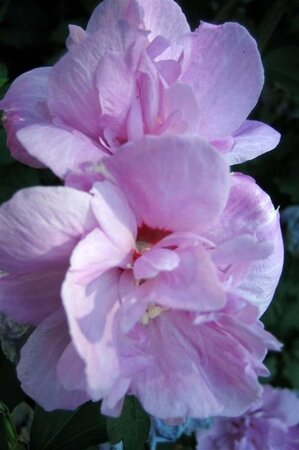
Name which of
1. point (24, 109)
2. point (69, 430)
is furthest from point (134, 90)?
point (69, 430)

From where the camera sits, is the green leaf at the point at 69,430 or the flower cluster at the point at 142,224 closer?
the flower cluster at the point at 142,224

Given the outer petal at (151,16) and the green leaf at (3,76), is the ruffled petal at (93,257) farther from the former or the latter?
the green leaf at (3,76)

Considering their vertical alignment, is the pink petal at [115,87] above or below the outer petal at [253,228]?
above

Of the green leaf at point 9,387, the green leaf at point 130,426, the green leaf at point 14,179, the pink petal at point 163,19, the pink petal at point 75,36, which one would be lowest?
the green leaf at point 9,387

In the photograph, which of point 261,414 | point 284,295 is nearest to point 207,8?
point 284,295

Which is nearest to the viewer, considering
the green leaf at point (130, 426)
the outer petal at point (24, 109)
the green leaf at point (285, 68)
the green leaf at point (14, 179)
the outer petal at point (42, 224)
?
the outer petal at point (42, 224)

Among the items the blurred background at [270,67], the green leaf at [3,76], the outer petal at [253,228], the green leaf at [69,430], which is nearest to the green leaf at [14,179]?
the blurred background at [270,67]
